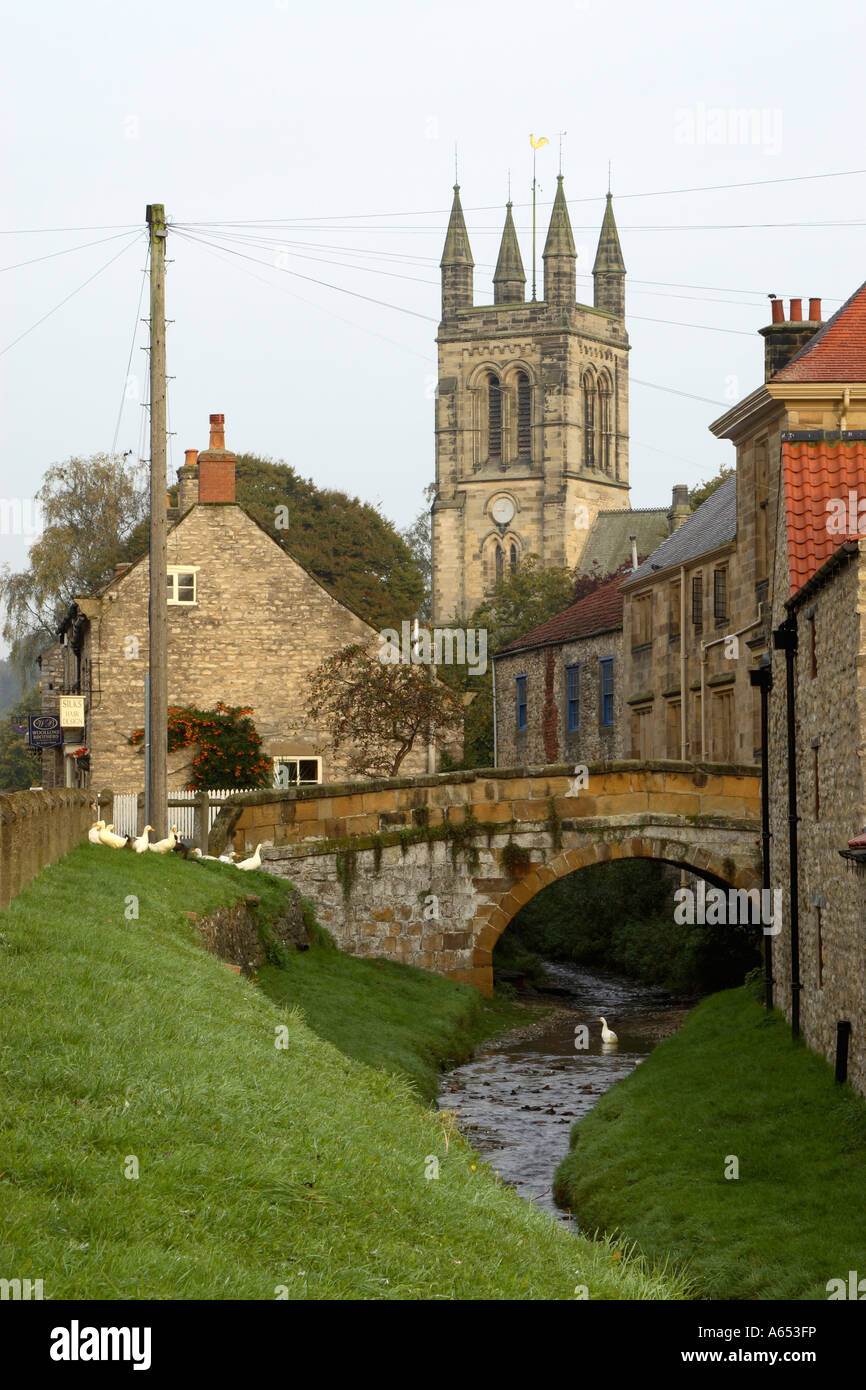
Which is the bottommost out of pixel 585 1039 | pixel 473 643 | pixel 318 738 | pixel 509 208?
pixel 585 1039

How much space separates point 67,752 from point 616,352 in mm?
70004

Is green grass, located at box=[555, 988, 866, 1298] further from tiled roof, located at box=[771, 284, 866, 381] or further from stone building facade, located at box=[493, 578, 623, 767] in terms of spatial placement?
stone building facade, located at box=[493, 578, 623, 767]

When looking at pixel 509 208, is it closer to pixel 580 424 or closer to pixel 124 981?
pixel 580 424

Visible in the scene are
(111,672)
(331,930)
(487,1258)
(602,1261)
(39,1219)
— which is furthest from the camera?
(111,672)

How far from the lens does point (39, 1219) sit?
23.3ft

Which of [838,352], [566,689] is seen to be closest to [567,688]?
[566,689]

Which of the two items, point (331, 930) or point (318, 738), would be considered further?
point (318, 738)

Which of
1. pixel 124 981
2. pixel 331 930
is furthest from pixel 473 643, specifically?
pixel 124 981

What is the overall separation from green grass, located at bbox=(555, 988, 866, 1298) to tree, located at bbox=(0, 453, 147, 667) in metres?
39.1

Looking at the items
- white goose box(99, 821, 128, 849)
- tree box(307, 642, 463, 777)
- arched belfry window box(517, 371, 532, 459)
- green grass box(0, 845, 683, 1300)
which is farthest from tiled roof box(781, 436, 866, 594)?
arched belfry window box(517, 371, 532, 459)

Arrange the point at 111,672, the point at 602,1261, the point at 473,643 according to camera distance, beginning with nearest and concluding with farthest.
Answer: the point at 602,1261, the point at 111,672, the point at 473,643

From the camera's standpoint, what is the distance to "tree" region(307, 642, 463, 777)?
→ 36.1 meters

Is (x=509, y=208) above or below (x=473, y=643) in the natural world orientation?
above

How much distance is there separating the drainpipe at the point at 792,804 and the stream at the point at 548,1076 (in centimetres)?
329
